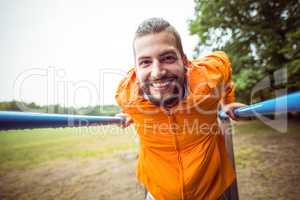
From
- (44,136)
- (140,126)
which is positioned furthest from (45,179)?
(44,136)

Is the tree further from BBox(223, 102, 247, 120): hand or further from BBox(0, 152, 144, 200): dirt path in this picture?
BBox(223, 102, 247, 120): hand

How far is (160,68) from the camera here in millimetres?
963

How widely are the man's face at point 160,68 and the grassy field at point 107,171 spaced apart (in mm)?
986

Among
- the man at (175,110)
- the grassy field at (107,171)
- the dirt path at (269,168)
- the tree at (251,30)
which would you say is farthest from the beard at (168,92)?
the tree at (251,30)

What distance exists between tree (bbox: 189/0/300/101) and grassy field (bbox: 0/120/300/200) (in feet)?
5.24

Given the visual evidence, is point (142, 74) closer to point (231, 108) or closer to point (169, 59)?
point (169, 59)

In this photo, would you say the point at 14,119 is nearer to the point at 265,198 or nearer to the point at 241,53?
the point at 265,198

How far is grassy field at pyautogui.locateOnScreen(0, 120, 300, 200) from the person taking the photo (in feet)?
8.75

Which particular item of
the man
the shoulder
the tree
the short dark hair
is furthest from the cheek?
the tree

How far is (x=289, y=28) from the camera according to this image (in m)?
5.52

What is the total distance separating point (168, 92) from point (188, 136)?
227 millimetres

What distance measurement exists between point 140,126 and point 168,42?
1.40ft

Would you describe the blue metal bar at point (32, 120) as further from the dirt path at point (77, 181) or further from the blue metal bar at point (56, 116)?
the dirt path at point (77, 181)

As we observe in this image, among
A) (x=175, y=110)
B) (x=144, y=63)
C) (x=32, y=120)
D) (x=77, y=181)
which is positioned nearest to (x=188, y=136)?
(x=175, y=110)
